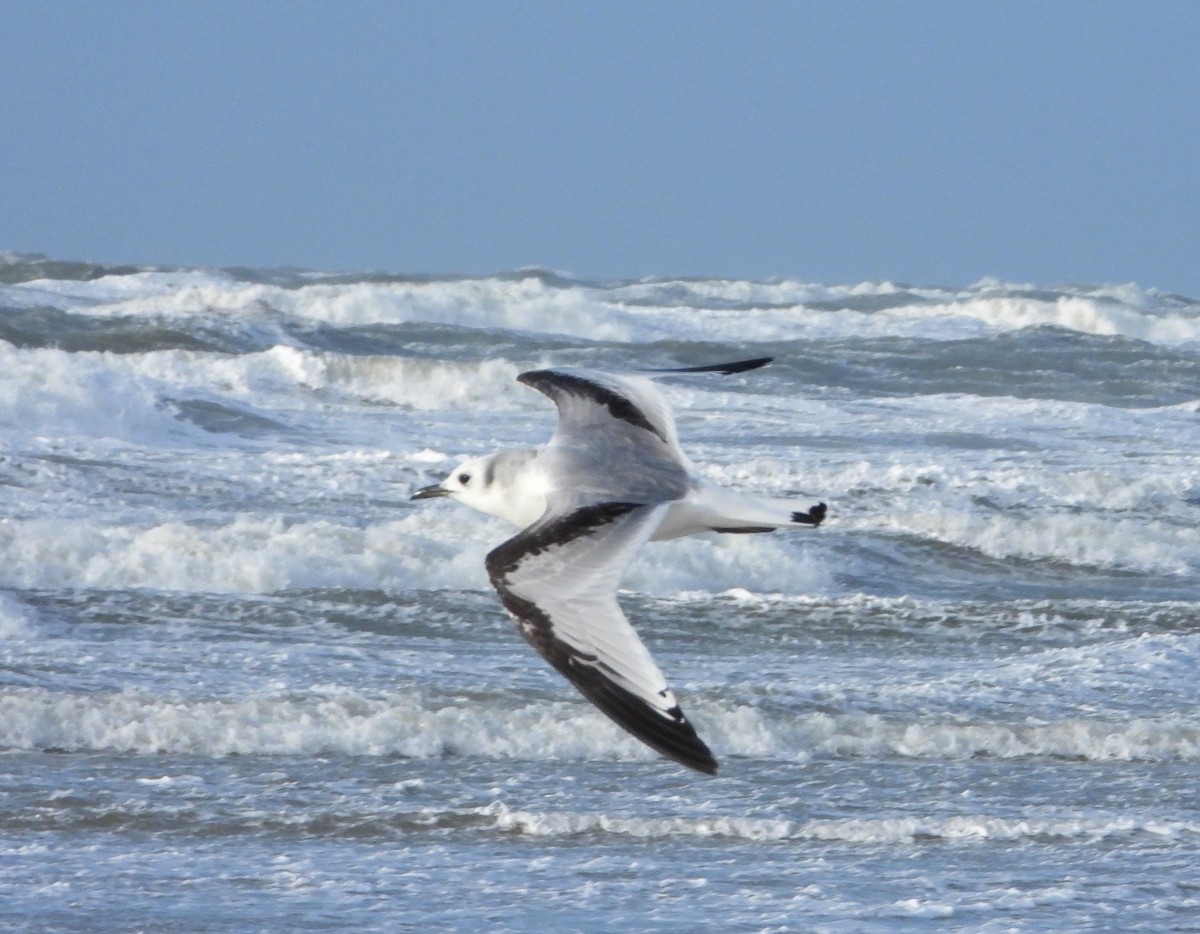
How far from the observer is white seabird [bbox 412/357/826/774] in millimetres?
3768

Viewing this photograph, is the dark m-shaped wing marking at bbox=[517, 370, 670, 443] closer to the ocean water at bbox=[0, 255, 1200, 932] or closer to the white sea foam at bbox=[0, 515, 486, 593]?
the ocean water at bbox=[0, 255, 1200, 932]

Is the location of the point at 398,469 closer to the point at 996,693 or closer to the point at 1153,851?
the point at 996,693

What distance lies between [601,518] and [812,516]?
1.62 feet

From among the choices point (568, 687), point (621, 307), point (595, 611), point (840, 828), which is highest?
point (621, 307)

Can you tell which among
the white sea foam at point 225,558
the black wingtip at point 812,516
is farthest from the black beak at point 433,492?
the white sea foam at point 225,558

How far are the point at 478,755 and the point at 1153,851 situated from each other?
2.07 meters

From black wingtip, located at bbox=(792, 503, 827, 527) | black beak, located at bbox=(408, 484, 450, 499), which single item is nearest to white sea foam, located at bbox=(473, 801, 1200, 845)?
black beak, located at bbox=(408, 484, 450, 499)

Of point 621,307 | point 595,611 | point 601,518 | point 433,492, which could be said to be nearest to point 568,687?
point 433,492

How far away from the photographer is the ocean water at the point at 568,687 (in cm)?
486

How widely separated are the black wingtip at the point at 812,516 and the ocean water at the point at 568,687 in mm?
907

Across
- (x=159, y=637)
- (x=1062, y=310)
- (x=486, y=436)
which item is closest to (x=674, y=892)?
(x=159, y=637)

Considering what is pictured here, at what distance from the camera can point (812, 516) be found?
464 centimetres

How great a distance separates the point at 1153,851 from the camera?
520 cm

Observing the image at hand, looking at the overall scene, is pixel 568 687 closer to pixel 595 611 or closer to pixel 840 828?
pixel 840 828
